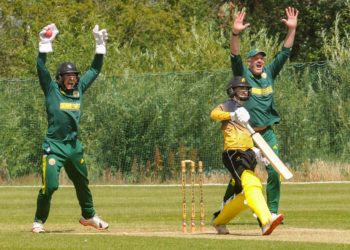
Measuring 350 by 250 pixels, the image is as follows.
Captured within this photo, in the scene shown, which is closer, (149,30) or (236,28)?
(236,28)

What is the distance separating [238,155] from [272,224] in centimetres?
109

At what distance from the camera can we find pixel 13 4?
5062 cm

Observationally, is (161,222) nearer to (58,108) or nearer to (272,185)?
(272,185)

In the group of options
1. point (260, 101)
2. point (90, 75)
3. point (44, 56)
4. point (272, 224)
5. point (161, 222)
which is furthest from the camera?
point (161, 222)

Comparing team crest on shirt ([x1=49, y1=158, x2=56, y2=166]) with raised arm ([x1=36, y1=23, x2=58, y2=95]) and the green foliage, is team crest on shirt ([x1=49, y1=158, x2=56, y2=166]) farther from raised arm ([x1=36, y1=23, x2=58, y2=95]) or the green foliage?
the green foliage

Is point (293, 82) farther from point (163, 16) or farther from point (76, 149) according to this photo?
point (163, 16)

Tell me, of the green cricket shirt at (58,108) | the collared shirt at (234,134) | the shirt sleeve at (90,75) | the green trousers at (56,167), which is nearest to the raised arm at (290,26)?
the collared shirt at (234,134)

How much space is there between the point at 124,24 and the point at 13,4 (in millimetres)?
5162

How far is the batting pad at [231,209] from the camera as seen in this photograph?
49.0ft

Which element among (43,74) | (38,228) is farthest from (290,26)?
(38,228)

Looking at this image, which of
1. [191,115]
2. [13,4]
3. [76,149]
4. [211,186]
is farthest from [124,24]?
[76,149]

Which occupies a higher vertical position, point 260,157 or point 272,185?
point 260,157

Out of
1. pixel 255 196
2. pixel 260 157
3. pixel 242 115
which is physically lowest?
pixel 255 196

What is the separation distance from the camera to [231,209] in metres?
15.0
